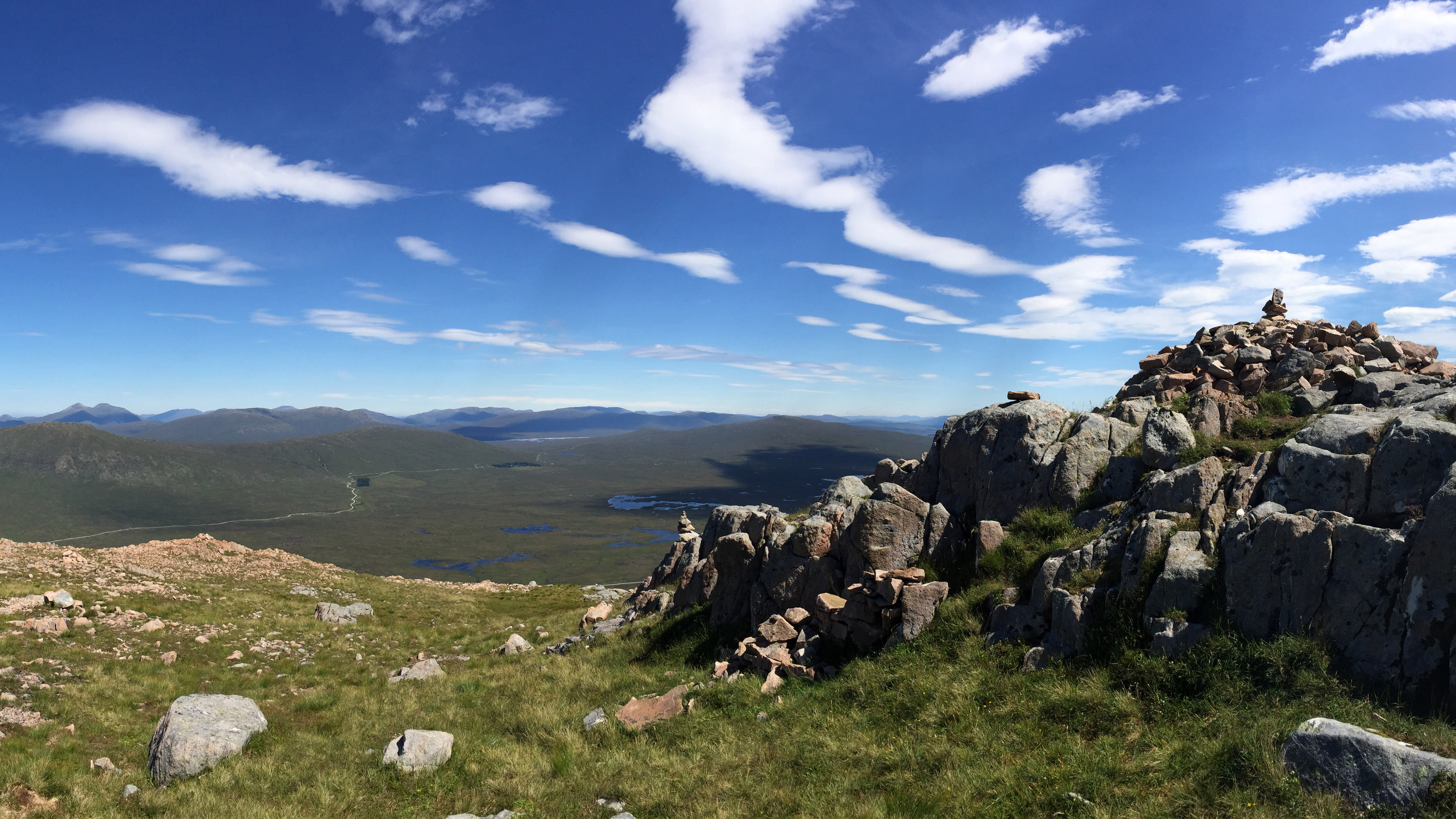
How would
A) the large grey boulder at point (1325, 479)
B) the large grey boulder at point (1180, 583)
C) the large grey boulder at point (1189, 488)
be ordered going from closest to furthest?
1. the large grey boulder at point (1180, 583)
2. the large grey boulder at point (1325, 479)
3. the large grey boulder at point (1189, 488)

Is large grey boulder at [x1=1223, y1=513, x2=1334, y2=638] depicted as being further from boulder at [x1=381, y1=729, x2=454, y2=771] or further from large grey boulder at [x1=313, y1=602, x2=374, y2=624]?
large grey boulder at [x1=313, y1=602, x2=374, y2=624]

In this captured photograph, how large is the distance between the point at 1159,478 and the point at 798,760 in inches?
457

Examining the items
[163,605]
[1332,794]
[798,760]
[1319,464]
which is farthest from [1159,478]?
[163,605]

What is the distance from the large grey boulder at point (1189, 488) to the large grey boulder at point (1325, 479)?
1279 mm

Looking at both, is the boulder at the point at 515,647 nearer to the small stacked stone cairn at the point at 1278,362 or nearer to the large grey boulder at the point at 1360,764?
the large grey boulder at the point at 1360,764


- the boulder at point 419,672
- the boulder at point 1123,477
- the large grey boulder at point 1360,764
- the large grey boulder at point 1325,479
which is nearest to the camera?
the large grey boulder at point 1360,764

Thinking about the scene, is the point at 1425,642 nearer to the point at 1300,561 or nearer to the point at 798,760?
the point at 1300,561

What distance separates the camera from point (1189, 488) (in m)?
14.8

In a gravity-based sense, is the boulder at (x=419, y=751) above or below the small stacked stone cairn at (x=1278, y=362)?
below

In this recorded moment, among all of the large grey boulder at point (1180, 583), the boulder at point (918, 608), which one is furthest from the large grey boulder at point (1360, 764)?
the boulder at point (918, 608)

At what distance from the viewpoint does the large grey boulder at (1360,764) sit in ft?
26.2

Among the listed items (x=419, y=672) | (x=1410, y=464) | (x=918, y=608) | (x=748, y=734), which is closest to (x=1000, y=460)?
(x=918, y=608)

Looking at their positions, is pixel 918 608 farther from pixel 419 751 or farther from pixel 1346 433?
pixel 419 751

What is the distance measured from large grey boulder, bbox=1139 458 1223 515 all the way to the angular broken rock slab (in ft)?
44.6
